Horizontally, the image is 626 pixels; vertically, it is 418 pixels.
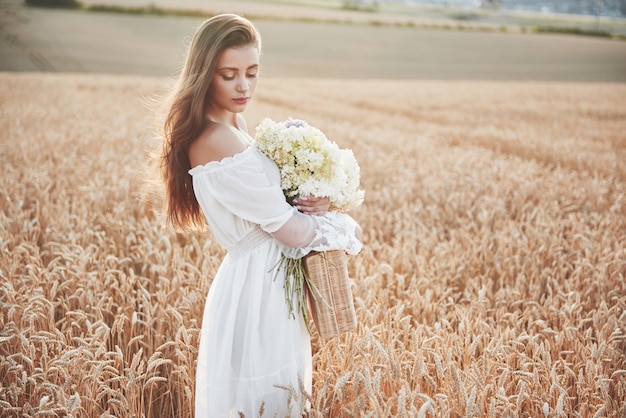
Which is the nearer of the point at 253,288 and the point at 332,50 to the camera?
the point at 253,288

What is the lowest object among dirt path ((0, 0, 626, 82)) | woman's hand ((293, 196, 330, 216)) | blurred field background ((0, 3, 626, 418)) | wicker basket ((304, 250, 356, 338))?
blurred field background ((0, 3, 626, 418))

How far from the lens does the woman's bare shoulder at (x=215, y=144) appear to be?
7.47 ft

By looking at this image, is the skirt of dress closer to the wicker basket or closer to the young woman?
the young woman

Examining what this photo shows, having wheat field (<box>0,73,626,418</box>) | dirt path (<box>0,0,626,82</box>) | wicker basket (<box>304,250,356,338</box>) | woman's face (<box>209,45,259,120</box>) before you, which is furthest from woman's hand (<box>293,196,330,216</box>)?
dirt path (<box>0,0,626,82</box>)

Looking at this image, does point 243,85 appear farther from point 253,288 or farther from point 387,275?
point 387,275

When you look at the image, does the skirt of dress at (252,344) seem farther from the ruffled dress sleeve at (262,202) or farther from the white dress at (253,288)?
the ruffled dress sleeve at (262,202)

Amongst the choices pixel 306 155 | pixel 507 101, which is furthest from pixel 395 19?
pixel 306 155

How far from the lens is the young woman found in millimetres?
2262

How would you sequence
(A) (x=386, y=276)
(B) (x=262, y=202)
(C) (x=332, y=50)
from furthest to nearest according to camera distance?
(C) (x=332, y=50), (A) (x=386, y=276), (B) (x=262, y=202)

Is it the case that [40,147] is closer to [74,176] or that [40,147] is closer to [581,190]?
[74,176]

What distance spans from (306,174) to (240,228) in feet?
1.21

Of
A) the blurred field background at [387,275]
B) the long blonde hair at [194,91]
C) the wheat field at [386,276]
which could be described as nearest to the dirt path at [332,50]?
the blurred field background at [387,275]

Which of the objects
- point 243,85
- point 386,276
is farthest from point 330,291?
point 386,276

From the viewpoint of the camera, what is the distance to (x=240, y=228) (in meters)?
2.37
